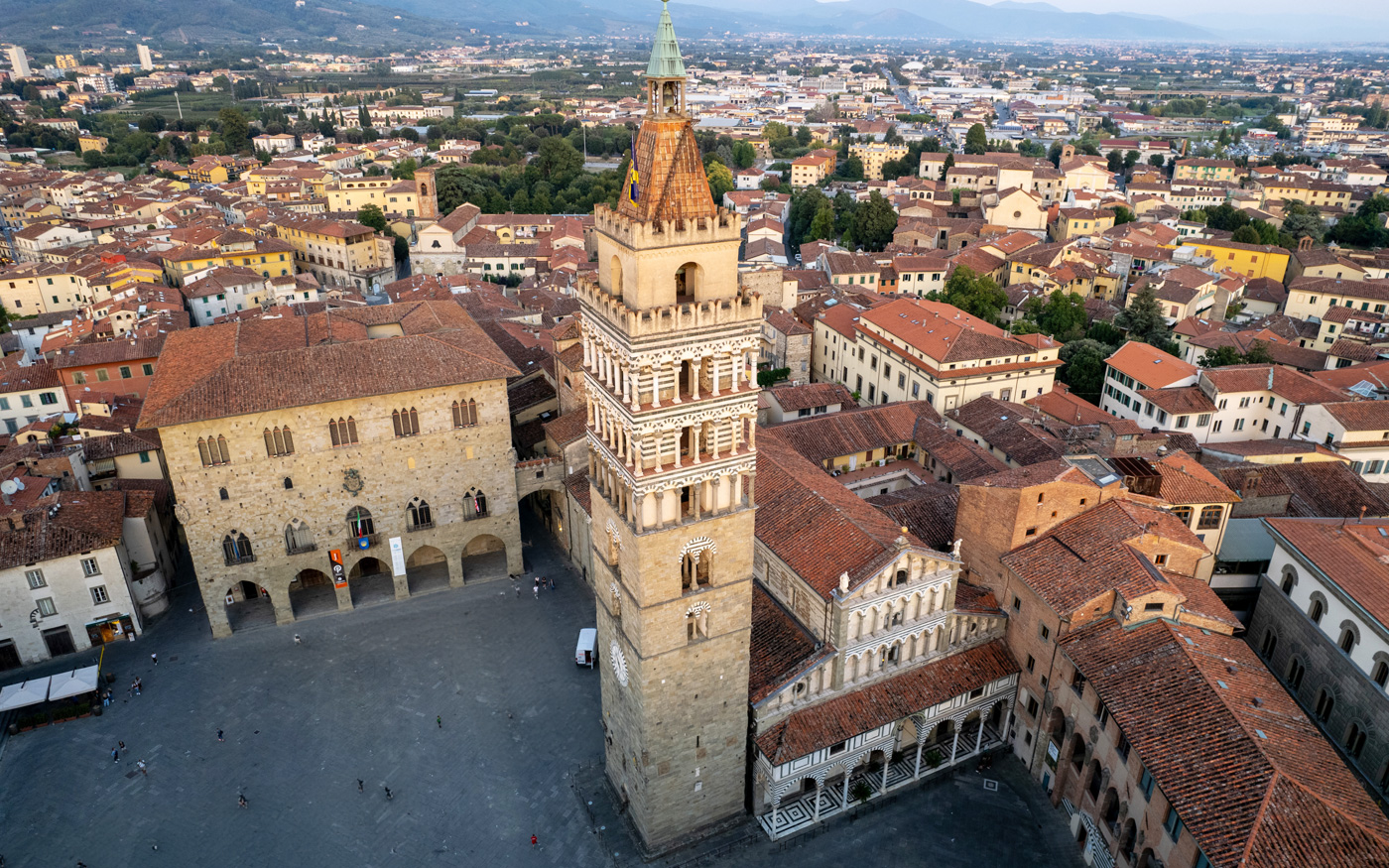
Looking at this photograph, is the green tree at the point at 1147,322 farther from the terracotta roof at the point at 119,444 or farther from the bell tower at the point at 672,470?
the terracotta roof at the point at 119,444

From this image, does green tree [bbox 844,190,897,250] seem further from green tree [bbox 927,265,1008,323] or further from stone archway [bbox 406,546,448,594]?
stone archway [bbox 406,546,448,594]

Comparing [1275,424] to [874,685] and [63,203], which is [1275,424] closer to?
[874,685]

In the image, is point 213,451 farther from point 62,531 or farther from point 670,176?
point 670,176

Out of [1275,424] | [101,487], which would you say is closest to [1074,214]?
[1275,424]

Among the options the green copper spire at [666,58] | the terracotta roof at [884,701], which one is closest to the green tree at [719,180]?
the terracotta roof at [884,701]

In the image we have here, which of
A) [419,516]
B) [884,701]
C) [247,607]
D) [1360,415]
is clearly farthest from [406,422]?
[1360,415]

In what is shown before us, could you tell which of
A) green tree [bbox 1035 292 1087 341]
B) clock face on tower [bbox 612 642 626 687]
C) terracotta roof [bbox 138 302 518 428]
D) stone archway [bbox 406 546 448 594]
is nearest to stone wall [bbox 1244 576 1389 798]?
clock face on tower [bbox 612 642 626 687]
